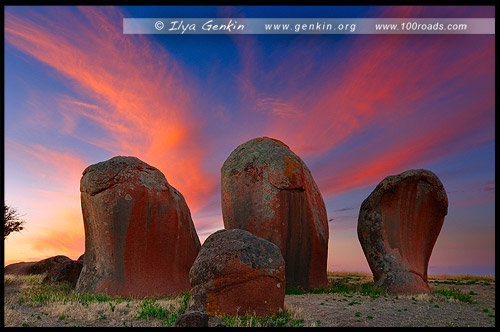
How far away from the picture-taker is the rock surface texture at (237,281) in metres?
8.16

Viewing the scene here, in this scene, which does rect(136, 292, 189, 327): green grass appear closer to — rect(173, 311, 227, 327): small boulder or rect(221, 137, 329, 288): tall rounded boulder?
rect(173, 311, 227, 327): small boulder

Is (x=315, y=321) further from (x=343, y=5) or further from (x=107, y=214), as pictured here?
(x=107, y=214)

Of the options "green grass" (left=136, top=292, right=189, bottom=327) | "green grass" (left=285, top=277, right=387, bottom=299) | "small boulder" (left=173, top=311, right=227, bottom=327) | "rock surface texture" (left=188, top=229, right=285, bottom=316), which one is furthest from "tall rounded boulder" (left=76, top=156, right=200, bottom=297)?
"small boulder" (left=173, top=311, right=227, bottom=327)

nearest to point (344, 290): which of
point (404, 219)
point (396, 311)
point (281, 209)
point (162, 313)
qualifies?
point (404, 219)

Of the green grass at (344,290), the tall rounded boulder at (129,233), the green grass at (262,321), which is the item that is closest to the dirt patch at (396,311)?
the green grass at (262,321)

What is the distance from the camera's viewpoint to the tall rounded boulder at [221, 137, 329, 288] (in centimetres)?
1462

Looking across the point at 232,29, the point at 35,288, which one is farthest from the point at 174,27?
the point at 35,288

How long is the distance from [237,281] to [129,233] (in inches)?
235

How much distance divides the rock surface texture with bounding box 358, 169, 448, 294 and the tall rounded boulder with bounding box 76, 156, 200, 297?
7.29 m

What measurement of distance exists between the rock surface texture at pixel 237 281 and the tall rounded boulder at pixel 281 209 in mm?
5897

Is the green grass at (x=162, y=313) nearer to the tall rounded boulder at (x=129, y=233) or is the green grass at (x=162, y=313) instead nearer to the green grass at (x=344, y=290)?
the tall rounded boulder at (x=129, y=233)

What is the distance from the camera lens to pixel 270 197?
1472 cm

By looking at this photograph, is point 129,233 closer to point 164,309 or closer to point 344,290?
point 164,309
